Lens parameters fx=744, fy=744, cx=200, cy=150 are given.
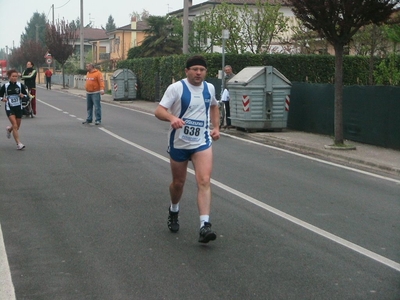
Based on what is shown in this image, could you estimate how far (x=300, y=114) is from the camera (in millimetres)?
20781

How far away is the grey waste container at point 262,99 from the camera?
1995 centimetres

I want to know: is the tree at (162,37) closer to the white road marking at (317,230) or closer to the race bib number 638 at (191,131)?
the white road marking at (317,230)

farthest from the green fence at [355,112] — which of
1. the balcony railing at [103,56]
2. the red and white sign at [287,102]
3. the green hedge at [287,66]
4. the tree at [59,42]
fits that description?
the balcony railing at [103,56]

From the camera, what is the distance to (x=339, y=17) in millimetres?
16031

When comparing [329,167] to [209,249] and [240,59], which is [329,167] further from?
[240,59]

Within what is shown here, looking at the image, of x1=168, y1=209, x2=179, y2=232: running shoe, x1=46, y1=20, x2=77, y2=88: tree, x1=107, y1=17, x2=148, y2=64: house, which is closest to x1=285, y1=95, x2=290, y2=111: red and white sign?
x1=168, y1=209, x2=179, y2=232: running shoe

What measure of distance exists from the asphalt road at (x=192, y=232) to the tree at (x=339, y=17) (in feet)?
10.5

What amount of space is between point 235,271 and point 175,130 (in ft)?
5.72

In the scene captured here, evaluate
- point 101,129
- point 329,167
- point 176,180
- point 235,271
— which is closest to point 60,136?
point 101,129

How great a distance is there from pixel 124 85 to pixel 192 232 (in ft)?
99.3

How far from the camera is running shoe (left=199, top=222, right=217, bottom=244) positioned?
7.12m

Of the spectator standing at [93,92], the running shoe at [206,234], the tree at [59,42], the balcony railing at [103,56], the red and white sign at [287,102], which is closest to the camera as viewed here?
the running shoe at [206,234]

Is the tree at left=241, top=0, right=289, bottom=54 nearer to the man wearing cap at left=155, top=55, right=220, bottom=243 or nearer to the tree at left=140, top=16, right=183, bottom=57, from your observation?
the tree at left=140, top=16, right=183, bottom=57

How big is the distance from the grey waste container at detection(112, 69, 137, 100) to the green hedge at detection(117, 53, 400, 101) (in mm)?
1947
